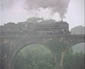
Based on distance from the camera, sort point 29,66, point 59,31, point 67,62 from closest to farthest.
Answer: point 59,31 → point 67,62 → point 29,66

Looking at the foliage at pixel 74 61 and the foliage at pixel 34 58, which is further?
the foliage at pixel 34 58

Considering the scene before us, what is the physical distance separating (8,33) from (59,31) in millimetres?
1508

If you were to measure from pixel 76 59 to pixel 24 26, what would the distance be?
1948mm

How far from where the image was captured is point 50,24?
18.1ft

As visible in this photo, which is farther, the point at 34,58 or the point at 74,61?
the point at 34,58

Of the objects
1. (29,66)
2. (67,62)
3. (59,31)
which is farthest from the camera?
(29,66)

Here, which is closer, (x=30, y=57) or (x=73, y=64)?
(x=73, y=64)

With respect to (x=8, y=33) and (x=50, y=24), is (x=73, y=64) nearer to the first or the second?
(x=50, y=24)

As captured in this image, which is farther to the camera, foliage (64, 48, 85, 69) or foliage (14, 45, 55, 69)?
foliage (14, 45, 55, 69)

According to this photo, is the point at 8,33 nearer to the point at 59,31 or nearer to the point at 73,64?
the point at 59,31

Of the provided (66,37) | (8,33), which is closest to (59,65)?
(66,37)

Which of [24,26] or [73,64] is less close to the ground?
[24,26]

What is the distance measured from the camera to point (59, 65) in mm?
5551

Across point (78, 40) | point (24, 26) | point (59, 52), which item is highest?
point (24, 26)
